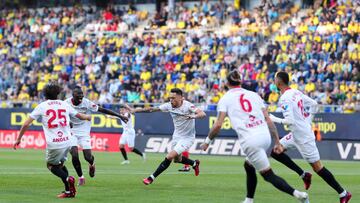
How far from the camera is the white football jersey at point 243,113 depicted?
1432 centimetres

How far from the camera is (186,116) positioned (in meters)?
22.4

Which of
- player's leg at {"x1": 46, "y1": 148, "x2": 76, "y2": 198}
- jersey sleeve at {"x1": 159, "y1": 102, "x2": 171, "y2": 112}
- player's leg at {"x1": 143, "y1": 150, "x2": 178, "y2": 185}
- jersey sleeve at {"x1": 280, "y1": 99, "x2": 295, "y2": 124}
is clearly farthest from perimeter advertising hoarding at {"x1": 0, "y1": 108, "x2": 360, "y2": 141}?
player's leg at {"x1": 46, "y1": 148, "x2": 76, "y2": 198}

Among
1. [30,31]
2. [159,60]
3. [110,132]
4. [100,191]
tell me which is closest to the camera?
[100,191]

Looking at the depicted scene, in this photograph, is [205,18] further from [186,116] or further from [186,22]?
[186,116]

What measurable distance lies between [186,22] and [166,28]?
3.61 ft

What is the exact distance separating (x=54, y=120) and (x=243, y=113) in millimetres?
3992

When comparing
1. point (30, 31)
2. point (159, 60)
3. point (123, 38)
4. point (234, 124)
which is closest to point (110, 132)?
point (159, 60)

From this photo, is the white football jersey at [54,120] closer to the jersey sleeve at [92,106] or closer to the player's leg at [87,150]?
the jersey sleeve at [92,106]

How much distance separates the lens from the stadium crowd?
38281mm

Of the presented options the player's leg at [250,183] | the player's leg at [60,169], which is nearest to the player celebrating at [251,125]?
the player's leg at [250,183]

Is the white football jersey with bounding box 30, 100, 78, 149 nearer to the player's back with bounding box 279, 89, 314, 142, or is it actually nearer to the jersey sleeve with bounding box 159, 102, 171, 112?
the player's back with bounding box 279, 89, 314, 142

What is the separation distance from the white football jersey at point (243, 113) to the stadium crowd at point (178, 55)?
2163 centimetres

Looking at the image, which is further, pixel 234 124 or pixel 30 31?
pixel 30 31

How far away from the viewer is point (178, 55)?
1759 inches
